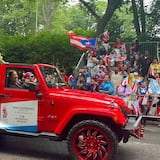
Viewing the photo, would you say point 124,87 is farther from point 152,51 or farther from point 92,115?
point 152,51

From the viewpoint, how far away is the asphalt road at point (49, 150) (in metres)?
7.09

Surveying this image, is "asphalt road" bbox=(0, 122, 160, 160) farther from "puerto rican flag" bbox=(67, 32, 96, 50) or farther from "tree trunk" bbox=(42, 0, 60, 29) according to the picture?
"tree trunk" bbox=(42, 0, 60, 29)

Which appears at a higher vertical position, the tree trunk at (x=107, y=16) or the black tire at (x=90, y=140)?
the tree trunk at (x=107, y=16)

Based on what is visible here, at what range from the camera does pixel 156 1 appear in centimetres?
2312

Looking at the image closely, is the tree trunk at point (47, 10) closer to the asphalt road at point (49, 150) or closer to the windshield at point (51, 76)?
the asphalt road at point (49, 150)

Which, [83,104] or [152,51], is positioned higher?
[152,51]

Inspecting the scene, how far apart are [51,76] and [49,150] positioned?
1542 millimetres

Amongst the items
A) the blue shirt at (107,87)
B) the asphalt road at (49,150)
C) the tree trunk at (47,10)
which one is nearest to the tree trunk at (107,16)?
the blue shirt at (107,87)

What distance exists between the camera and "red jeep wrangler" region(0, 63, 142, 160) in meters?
6.58

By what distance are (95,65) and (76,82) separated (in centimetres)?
254

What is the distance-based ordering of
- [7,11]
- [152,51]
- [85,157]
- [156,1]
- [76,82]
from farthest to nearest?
[7,11]
[156,1]
[152,51]
[76,82]
[85,157]

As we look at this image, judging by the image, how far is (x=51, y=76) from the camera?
7562mm

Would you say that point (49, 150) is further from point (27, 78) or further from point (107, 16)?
point (107, 16)

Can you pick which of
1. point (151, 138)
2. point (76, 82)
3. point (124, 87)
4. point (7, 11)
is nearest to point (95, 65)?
point (76, 82)
